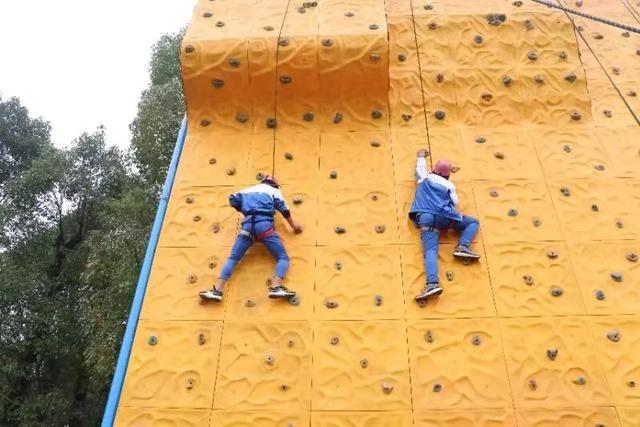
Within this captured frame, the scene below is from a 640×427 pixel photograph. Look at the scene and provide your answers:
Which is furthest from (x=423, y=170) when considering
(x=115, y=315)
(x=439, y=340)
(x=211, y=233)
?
(x=115, y=315)

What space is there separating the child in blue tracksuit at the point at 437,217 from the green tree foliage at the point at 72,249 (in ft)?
17.0

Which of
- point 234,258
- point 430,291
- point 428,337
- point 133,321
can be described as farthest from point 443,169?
point 133,321

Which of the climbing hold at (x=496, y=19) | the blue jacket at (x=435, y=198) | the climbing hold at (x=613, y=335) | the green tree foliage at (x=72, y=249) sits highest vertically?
the climbing hold at (x=496, y=19)

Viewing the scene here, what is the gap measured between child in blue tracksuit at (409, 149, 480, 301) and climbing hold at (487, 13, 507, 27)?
103 inches

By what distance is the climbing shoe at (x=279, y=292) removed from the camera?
4.63 metres

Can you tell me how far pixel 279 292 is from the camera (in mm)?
4633

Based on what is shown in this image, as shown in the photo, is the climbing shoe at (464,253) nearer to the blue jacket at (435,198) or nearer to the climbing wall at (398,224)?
the climbing wall at (398,224)

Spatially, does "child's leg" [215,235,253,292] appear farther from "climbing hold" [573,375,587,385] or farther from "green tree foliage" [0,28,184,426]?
"green tree foliage" [0,28,184,426]

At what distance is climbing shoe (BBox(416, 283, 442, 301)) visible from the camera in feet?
15.0

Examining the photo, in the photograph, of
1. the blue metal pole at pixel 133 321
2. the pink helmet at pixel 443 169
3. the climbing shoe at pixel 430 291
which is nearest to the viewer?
the blue metal pole at pixel 133 321

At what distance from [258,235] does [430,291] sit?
1567 millimetres

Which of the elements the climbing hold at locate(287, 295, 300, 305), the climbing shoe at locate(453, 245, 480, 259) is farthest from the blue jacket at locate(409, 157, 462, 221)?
the climbing hold at locate(287, 295, 300, 305)

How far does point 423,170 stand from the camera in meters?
5.40

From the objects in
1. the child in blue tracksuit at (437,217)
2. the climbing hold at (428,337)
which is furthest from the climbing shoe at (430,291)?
the climbing hold at (428,337)
